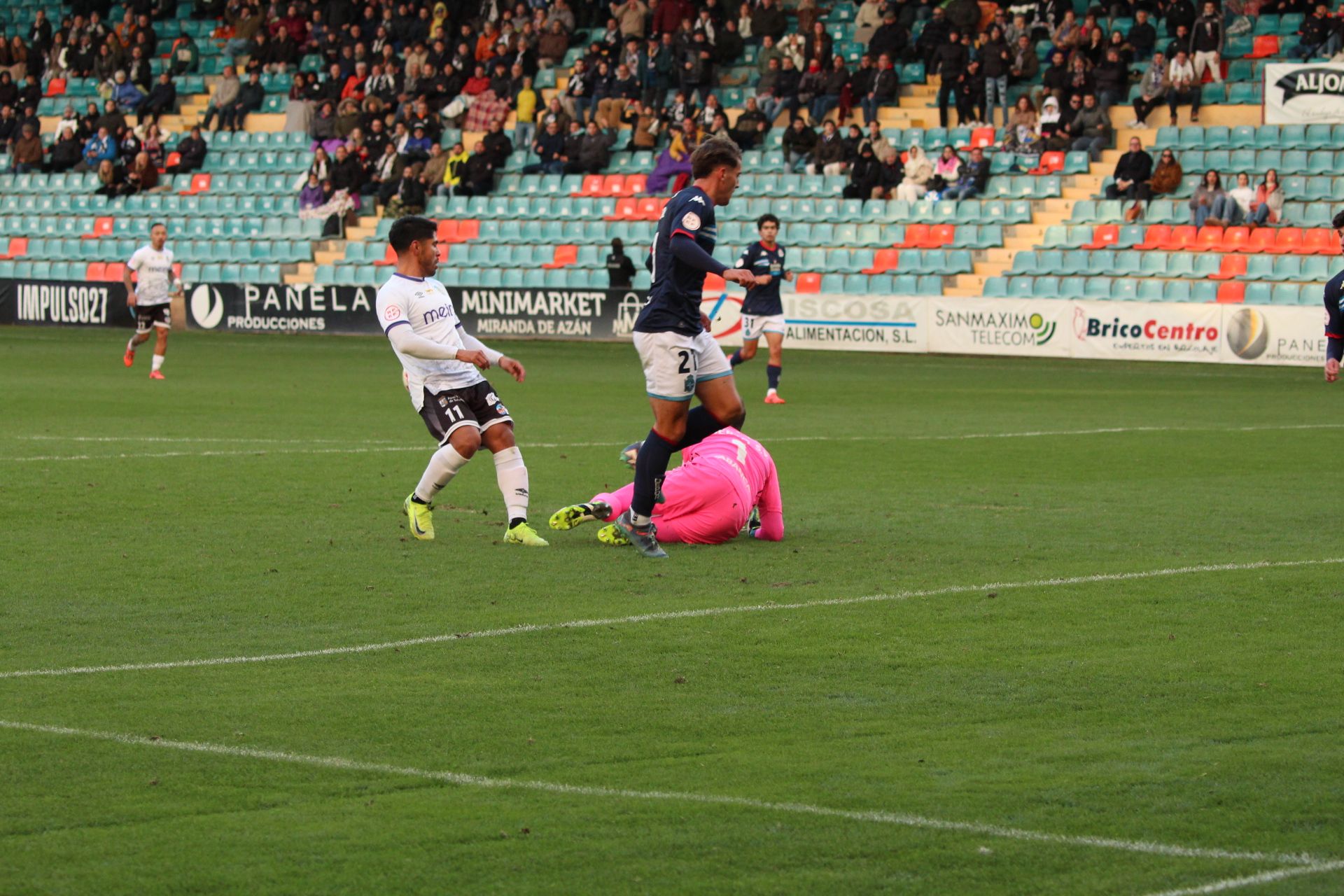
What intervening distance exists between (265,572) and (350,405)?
37.4 feet

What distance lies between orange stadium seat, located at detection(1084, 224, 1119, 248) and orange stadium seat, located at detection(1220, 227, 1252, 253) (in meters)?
1.93

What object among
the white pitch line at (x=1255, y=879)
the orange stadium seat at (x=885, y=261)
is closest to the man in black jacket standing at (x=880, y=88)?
the orange stadium seat at (x=885, y=261)

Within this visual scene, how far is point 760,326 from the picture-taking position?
22281 millimetres

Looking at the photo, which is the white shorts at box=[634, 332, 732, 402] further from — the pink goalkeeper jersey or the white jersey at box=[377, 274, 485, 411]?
the white jersey at box=[377, 274, 485, 411]

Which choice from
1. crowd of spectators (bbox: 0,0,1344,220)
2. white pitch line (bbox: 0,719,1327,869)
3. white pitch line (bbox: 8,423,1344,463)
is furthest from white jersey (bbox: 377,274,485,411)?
crowd of spectators (bbox: 0,0,1344,220)

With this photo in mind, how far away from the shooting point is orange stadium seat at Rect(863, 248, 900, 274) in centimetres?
3331

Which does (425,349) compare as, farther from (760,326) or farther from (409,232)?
(760,326)

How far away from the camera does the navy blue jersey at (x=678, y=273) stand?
9.64 metres

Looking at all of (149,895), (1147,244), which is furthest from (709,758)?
(1147,244)

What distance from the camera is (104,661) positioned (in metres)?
6.96

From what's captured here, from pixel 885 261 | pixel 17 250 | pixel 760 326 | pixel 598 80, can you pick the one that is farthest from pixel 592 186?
pixel 760 326

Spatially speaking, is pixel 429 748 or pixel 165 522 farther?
pixel 165 522

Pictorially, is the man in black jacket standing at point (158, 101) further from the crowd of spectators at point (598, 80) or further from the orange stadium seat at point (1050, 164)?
the orange stadium seat at point (1050, 164)

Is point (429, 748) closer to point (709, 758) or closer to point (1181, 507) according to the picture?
point (709, 758)
